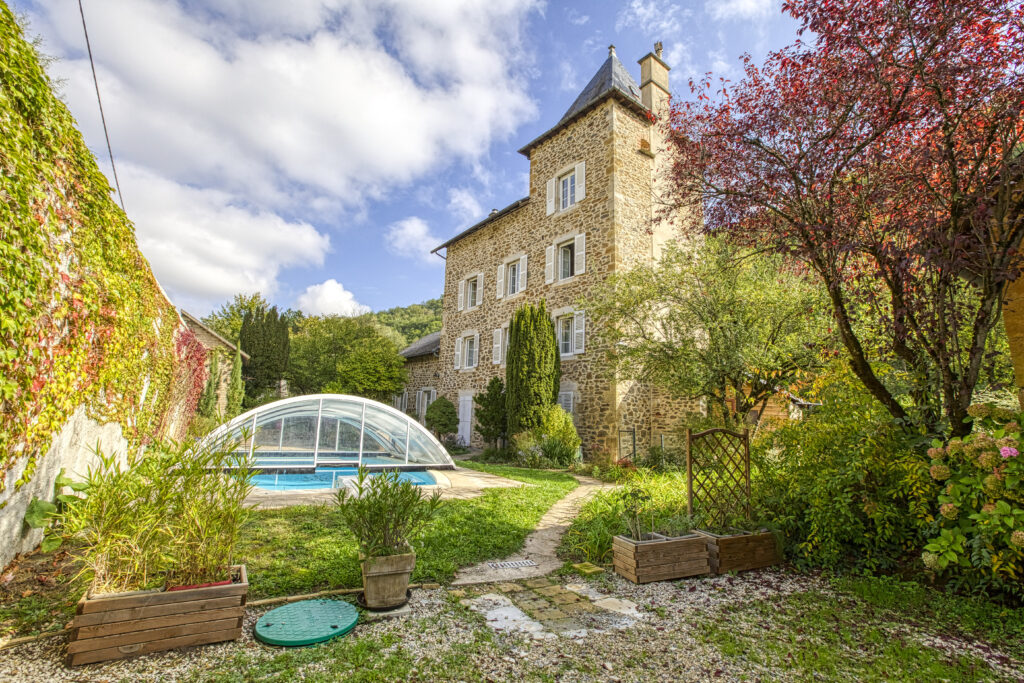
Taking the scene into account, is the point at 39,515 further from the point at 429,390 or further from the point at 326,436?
the point at 429,390

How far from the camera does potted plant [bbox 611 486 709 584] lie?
3912mm

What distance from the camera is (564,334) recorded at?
13.8 meters

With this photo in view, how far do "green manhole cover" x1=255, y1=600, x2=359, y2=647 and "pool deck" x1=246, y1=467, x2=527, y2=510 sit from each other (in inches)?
76.5

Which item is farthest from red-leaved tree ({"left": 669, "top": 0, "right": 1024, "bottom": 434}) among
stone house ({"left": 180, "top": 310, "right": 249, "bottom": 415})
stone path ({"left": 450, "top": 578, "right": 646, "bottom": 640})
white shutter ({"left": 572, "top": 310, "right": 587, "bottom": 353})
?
stone house ({"left": 180, "top": 310, "right": 249, "bottom": 415})

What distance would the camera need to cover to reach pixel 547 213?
49.1 ft

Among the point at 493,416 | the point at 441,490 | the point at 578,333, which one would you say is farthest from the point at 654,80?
the point at 441,490

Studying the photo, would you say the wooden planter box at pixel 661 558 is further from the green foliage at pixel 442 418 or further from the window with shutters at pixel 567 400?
the green foliage at pixel 442 418

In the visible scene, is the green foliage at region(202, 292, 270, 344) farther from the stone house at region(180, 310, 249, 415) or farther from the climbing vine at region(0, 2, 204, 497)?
the climbing vine at region(0, 2, 204, 497)

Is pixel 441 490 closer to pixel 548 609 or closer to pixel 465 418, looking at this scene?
pixel 548 609

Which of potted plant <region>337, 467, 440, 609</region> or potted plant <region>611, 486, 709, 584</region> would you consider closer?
potted plant <region>337, 467, 440, 609</region>

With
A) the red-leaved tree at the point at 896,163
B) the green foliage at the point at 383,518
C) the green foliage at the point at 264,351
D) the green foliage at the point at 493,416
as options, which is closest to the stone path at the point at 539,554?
the green foliage at the point at 383,518

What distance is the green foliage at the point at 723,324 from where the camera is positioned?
833 centimetres

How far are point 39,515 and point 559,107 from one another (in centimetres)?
1596

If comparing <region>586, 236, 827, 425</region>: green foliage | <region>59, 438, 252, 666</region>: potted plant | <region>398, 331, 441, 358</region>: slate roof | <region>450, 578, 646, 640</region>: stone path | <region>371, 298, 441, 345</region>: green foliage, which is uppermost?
<region>371, 298, 441, 345</region>: green foliage
